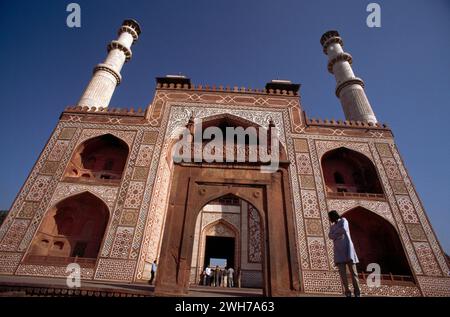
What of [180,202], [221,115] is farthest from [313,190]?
[180,202]

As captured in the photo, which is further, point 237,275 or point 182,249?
point 237,275

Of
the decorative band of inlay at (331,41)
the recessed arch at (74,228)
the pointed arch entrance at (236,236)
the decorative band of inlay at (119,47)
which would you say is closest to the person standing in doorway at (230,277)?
the pointed arch entrance at (236,236)

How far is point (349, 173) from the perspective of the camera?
11.9m

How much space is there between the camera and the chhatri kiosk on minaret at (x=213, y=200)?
4766mm

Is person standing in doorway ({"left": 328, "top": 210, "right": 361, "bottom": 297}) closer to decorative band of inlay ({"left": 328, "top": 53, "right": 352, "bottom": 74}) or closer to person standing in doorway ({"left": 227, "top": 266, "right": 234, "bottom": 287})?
person standing in doorway ({"left": 227, "top": 266, "right": 234, "bottom": 287})

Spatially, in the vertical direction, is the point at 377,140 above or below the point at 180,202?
above

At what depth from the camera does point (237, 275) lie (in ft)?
33.8

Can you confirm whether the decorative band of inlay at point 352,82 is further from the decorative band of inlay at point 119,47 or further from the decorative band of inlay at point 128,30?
the decorative band of inlay at point 128,30

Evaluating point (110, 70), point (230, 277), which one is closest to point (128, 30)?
point (110, 70)

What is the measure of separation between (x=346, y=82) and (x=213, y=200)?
12.3 m

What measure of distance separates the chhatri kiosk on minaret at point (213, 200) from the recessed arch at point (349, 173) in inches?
2.2

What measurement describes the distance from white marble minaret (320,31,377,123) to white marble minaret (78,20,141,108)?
12985 millimetres
